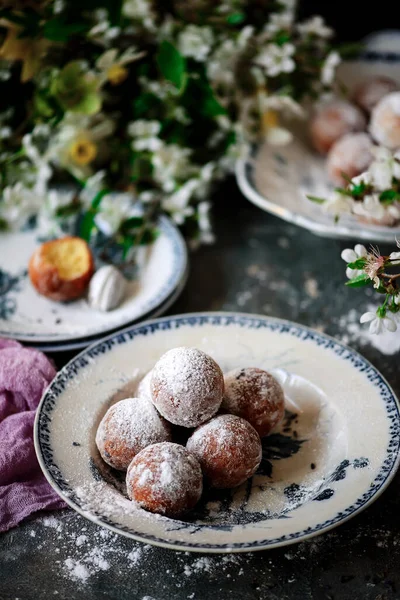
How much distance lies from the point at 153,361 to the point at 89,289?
0.99ft

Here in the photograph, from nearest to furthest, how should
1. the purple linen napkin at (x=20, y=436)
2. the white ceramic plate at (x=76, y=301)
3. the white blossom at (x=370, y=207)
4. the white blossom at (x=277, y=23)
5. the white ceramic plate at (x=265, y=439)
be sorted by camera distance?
the white ceramic plate at (x=265, y=439)
the purple linen napkin at (x=20, y=436)
the white blossom at (x=370, y=207)
the white ceramic plate at (x=76, y=301)
the white blossom at (x=277, y=23)

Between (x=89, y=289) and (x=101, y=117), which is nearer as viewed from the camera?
(x=89, y=289)

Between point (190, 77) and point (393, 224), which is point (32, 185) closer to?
point (190, 77)

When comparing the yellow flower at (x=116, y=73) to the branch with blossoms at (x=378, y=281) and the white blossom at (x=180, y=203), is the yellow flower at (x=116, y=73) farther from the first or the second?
the branch with blossoms at (x=378, y=281)

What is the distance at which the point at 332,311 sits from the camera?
1.18 meters

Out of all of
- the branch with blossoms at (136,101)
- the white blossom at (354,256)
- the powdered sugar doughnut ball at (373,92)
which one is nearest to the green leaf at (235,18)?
the branch with blossoms at (136,101)

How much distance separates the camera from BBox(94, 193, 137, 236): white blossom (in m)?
1.30

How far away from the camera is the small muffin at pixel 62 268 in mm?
1155

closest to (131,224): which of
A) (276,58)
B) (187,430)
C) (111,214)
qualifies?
(111,214)

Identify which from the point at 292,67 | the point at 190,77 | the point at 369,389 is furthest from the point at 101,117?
the point at 369,389

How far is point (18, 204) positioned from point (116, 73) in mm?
315

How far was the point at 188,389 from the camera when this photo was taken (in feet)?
2.52

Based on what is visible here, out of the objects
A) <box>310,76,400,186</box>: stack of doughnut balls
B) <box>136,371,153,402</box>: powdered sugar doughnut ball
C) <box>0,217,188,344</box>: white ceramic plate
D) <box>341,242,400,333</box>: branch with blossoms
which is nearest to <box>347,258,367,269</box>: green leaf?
<box>341,242,400,333</box>: branch with blossoms

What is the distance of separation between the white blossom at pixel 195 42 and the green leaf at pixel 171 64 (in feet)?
0.21
